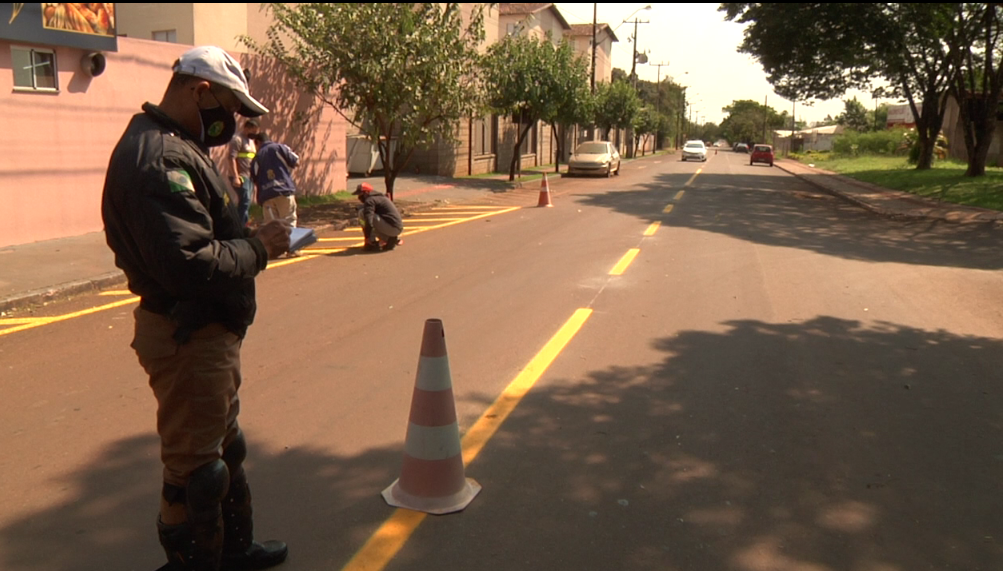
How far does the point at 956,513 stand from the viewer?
4.01 meters

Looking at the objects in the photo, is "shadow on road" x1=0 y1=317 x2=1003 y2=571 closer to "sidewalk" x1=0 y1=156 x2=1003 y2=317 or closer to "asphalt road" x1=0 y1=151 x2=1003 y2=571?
"asphalt road" x1=0 y1=151 x2=1003 y2=571

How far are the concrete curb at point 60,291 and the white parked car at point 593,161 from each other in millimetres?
24801

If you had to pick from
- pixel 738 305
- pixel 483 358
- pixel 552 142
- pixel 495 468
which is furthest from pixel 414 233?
pixel 552 142

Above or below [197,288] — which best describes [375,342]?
below

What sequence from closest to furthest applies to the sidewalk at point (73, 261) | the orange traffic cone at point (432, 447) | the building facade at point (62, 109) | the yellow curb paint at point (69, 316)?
the orange traffic cone at point (432, 447)
the yellow curb paint at point (69, 316)
the sidewalk at point (73, 261)
the building facade at point (62, 109)

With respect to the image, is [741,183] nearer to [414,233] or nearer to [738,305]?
[414,233]

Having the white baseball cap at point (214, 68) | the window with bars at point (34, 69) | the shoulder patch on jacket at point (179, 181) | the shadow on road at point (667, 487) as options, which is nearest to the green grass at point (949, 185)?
the shadow on road at point (667, 487)

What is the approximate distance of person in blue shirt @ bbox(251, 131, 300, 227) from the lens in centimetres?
1120

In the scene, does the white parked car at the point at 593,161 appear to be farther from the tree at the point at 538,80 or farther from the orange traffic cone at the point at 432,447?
the orange traffic cone at the point at 432,447

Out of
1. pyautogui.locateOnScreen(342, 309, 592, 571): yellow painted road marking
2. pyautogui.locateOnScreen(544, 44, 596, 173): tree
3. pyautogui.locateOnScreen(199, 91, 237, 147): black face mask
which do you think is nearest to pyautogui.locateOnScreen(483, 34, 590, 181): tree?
pyautogui.locateOnScreen(544, 44, 596, 173): tree

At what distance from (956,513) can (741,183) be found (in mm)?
27885

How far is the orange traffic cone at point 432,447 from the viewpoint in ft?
12.9

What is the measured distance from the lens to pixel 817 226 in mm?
16484

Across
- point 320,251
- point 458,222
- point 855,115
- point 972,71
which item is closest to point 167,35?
point 458,222
